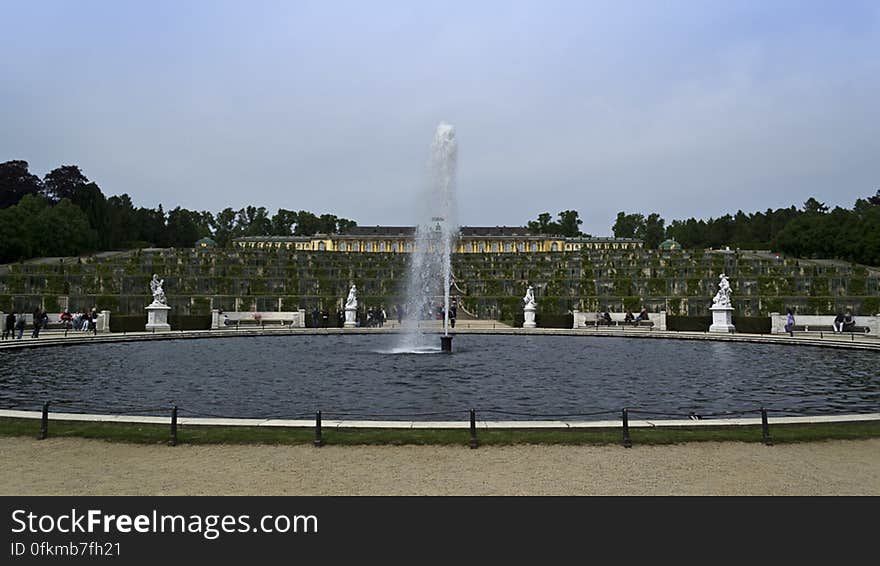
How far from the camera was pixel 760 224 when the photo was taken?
17812cm

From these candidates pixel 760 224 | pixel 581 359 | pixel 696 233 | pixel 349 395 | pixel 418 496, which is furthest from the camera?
pixel 696 233

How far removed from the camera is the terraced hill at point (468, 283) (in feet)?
202

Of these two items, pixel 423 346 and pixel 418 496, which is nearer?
pixel 418 496

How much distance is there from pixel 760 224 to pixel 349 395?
184831 mm

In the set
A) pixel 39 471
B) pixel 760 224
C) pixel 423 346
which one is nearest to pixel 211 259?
pixel 423 346

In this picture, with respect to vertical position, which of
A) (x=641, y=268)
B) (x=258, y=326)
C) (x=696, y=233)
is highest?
(x=696, y=233)

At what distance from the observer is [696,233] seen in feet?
634

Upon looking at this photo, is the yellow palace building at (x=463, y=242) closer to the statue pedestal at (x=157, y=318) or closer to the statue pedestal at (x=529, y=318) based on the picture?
the statue pedestal at (x=529, y=318)

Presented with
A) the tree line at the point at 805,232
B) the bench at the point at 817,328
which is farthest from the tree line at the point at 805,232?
the bench at the point at 817,328

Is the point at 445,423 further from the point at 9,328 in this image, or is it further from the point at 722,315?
the point at 722,315

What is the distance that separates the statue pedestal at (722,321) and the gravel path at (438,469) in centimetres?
3642

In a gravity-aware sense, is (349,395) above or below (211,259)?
below
